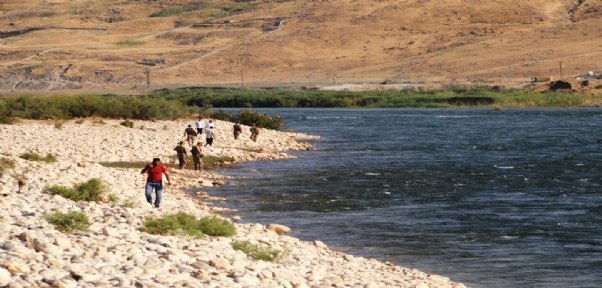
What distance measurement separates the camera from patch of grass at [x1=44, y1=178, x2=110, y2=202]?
20016mm

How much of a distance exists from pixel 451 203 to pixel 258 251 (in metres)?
12.9

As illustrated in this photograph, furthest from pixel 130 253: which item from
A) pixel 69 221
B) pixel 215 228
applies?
pixel 215 228

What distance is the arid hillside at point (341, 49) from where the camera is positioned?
148m

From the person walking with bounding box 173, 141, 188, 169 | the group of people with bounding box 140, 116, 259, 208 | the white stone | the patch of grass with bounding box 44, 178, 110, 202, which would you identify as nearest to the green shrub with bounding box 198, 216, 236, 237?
the group of people with bounding box 140, 116, 259, 208

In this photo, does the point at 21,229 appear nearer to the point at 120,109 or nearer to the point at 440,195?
the point at 440,195

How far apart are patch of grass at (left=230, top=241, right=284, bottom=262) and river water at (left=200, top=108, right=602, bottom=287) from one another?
3.24 m

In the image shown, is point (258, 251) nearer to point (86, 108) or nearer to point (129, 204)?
point (129, 204)

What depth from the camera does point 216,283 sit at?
12.7 metres

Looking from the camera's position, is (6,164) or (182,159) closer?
(6,164)

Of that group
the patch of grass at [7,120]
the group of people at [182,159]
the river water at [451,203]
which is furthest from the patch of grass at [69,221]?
the patch of grass at [7,120]

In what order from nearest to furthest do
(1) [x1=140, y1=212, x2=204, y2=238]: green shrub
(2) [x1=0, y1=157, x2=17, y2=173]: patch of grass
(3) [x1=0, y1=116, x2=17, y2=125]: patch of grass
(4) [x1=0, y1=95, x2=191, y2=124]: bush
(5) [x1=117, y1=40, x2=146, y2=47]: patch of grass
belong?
(1) [x1=140, y1=212, x2=204, y2=238]: green shrub < (2) [x1=0, y1=157, x2=17, y2=173]: patch of grass < (3) [x1=0, y1=116, x2=17, y2=125]: patch of grass < (4) [x1=0, y1=95, x2=191, y2=124]: bush < (5) [x1=117, y1=40, x2=146, y2=47]: patch of grass

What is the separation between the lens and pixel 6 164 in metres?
22.9

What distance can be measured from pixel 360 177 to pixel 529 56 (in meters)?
119

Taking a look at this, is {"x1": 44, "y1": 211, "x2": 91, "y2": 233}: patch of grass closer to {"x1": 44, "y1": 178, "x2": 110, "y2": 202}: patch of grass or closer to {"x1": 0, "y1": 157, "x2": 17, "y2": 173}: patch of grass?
{"x1": 44, "y1": 178, "x2": 110, "y2": 202}: patch of grass
